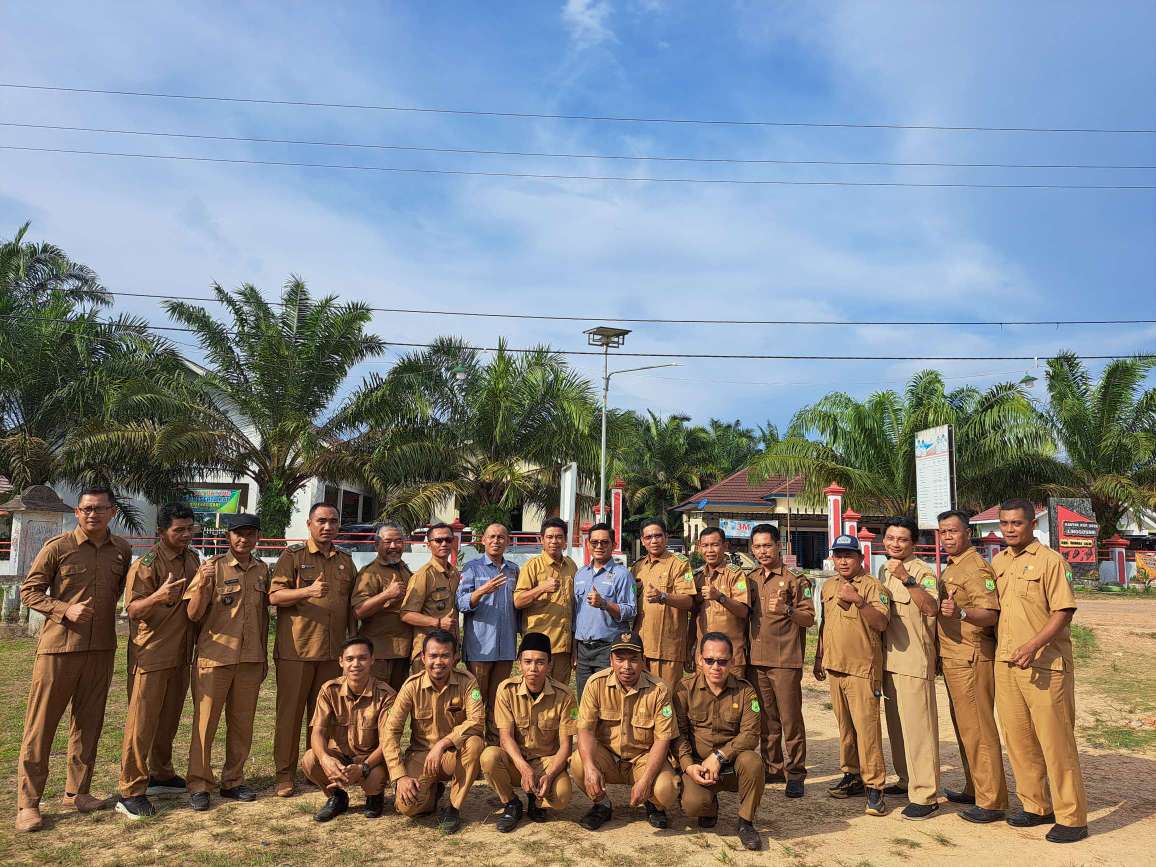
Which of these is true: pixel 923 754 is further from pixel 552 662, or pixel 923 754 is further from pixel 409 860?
pixel 409 860

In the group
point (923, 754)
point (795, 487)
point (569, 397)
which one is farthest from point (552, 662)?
point (795, 487)

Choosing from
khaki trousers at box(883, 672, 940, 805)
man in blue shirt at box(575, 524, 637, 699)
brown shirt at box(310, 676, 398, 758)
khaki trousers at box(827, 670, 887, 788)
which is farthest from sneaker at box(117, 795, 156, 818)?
khaki trousers at box(883, 672, 940, 805)

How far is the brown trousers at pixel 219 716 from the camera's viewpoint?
4.94 meters

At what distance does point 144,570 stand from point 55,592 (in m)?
0.49

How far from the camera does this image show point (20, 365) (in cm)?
1659

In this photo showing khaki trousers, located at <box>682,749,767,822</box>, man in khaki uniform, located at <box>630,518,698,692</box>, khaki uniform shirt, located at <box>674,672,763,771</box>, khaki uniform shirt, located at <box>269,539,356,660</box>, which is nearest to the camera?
khaki trousers, located at <box>682,749,767,822</box>

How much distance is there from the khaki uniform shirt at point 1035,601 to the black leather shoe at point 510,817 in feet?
9.60

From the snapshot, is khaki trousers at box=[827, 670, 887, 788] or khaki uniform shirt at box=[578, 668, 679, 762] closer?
khaki uniform shirt at box=[578, 668, 679, 762]

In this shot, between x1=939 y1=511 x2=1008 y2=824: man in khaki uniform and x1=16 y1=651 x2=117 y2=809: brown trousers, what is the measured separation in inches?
200

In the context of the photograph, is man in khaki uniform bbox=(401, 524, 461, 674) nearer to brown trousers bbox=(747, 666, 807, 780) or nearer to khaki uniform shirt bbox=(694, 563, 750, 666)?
khaki uniform shirt bbox=(694, 563, 750, 666)

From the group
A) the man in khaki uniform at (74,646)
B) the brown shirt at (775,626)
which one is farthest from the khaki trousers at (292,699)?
the brown shirt at (775,626)

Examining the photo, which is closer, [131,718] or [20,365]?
[131,718]

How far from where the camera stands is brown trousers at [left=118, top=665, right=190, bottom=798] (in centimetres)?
483

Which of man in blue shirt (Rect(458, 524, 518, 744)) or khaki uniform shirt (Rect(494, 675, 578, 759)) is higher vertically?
man in blue shirt (Rect(458, 524, 518, 744))
